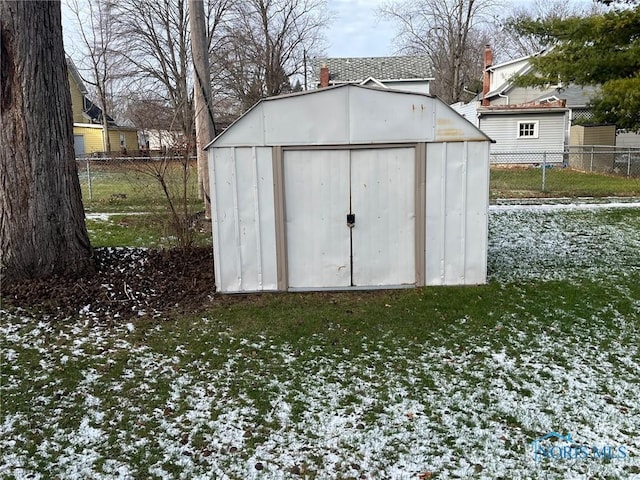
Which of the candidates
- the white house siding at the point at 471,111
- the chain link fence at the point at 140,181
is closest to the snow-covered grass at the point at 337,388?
the chain link fence at the point at 140,181

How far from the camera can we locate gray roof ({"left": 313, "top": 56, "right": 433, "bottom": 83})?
115 ft

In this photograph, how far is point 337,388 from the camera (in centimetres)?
457

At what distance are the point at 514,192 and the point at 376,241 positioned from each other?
10669mm

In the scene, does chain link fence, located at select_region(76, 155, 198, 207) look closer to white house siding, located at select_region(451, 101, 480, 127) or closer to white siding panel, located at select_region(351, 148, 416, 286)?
white siding panel, located at select_region(351, 148, 416, 286)

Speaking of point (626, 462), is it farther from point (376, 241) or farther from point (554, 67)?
point (554, 67)

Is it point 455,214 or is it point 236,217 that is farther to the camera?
point 455,214

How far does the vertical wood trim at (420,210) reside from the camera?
6.85 meters

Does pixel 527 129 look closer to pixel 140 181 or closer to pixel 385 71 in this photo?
pixel 385 71

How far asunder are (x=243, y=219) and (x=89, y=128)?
36022 millimetres

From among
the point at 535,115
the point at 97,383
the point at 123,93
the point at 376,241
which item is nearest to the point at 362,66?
the point at 535,115

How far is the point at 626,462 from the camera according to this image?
3.54 m

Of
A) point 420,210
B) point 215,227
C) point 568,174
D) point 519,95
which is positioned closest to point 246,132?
point 215,227

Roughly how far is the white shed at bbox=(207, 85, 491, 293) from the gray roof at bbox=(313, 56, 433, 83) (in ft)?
94.3

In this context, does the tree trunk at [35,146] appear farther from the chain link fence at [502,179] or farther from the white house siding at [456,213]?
the white house siding at [456,213]
